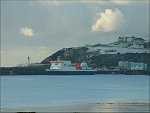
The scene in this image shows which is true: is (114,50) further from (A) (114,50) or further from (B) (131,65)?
(B) (131,65)

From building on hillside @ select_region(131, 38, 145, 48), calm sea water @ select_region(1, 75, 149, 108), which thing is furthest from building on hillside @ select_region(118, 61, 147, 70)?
calm sea water @ select_region(1, 75, 149, 108)

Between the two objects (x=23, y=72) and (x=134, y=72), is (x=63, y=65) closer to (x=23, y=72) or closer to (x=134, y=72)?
(x=23, y=72)

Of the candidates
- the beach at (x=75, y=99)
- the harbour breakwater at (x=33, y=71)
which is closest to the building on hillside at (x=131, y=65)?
the harbour breakwater at (x=33, y=71)

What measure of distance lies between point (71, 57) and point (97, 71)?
25.1 metres

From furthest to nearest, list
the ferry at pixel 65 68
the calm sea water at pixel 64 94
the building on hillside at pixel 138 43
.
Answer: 1. the building on hillside at pixel 138 43
2. the ferry at pixel 65 68
3. the calm sea water at pixel 64 94

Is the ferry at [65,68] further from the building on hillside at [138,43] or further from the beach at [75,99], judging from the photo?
the beach at [75,99]

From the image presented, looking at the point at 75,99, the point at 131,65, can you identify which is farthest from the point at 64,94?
the point at 131,65

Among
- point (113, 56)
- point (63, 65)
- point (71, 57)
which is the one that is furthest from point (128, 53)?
point (63, 65)

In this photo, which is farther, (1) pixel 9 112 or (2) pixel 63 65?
(2) pixel 63 65

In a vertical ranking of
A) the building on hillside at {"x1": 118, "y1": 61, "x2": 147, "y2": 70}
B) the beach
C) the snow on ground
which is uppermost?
the snow on ground

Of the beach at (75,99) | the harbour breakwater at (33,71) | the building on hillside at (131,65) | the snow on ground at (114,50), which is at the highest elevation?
the snow on ground at (114,50)

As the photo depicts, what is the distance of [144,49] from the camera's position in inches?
7274

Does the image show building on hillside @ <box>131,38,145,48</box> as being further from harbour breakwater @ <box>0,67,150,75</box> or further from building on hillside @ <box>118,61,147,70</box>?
harbour breakwater @ <box>0,67,150,75</box>

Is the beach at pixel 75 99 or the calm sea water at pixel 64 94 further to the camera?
the calm sea water at pixel 64 94
